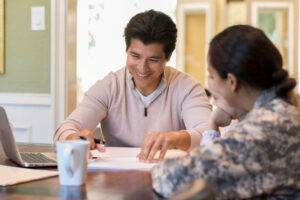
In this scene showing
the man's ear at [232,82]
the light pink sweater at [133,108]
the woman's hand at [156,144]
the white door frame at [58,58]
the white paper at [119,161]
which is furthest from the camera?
the white door frame at [58,58]

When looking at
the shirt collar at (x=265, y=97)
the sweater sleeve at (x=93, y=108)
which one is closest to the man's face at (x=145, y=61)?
the sweater sleeve at (x=93, y=108)

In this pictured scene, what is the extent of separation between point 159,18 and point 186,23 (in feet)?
15.0

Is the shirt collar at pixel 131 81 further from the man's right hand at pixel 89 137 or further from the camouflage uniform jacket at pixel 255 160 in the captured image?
the camouflage uniform jacket at pixel 255 160

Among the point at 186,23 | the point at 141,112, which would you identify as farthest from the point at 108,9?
the point at 141,112

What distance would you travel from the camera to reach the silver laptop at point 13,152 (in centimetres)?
144

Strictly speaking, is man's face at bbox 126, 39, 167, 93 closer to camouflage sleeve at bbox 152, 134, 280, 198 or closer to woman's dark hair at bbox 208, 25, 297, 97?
woman's dark hair at bbox 208, 25, 297, 97

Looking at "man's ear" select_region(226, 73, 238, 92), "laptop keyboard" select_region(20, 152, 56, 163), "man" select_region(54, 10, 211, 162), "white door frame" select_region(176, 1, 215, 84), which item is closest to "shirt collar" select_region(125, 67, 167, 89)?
"man" select_region(54, 10, 211, 162)

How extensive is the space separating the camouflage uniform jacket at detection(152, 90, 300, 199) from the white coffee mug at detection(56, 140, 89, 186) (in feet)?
0.95

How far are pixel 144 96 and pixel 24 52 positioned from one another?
1310mm

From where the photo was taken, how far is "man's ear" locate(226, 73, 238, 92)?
3.42ft

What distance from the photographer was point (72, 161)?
117cm

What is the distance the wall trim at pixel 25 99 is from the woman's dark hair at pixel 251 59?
2.17 m

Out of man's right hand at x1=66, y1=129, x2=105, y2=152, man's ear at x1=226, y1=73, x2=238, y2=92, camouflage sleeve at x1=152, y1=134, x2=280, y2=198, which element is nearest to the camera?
camouflage sleeve at x1=152, y1=134, x2=280, y2=198

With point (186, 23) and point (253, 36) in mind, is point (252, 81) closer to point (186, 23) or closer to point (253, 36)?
point (253, 36)
